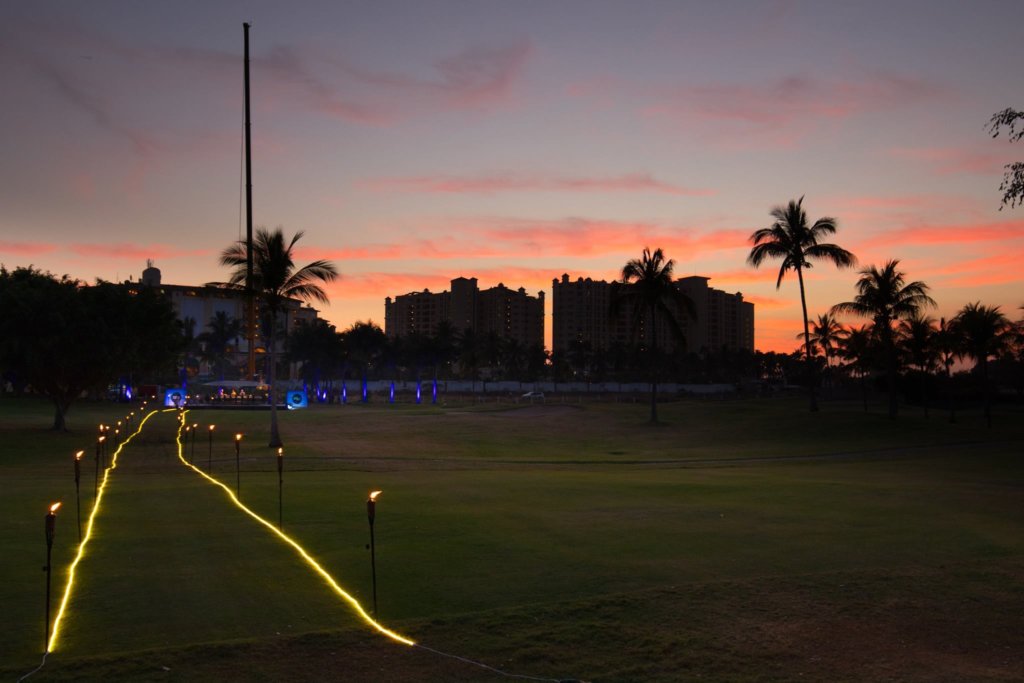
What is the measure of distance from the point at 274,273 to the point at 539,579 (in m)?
32.8

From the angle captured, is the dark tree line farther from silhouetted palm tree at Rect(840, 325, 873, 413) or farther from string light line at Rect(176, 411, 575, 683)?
silhouetted palm tree at Rect(840, 325, 873, 413)

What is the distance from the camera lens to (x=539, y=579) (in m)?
11.9

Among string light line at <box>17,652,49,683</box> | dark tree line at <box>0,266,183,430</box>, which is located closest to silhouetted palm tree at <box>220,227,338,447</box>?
dark tree line at <box>0,266,183,430</box>

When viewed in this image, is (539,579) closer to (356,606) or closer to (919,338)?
(356,606)

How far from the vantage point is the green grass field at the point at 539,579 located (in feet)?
28.8

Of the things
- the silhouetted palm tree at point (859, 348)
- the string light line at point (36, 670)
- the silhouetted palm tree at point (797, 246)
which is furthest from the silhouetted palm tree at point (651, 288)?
the string light line at point (36, 670)

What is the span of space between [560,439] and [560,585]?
41.3 meters

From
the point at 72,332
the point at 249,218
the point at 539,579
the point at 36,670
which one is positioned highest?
the point at 249,218

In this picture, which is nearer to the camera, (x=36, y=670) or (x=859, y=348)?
(x=36, y=670)

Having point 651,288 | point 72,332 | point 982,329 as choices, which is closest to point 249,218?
point 72,332

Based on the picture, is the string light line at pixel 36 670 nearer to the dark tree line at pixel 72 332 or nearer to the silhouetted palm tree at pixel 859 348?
the dark tree line at pixel 72 332

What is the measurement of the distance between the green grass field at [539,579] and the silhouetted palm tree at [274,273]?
50.7 ft

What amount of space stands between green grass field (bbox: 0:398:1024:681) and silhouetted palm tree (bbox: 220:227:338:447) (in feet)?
50.7

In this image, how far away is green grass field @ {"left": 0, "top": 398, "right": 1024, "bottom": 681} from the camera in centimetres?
878
